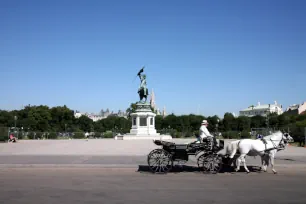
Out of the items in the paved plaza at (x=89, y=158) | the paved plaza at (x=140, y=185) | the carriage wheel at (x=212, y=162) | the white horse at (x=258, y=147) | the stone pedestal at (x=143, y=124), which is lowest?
the paved plaza at (x=140, y=185)

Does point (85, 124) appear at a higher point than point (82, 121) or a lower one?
A: lower

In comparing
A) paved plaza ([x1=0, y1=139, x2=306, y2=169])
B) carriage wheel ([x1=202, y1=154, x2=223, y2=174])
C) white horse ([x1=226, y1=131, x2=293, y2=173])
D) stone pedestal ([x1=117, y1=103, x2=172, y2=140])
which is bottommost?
paved plaza ([x1=0, y1=139, x2=306, y2=169])

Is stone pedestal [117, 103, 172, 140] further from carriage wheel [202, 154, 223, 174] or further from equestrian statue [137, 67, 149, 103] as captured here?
carriage wheel [202, 154, 223, 174]

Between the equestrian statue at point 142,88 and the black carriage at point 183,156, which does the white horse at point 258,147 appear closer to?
→ the black carriage at point 183,156

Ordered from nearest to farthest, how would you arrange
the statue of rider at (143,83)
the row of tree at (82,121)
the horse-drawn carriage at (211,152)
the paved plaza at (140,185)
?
1. the paved plaza at (140,185)
2. the horse-drawn carriage at (211,152)
3. the statue of rider at (143,83)
4. the row of tree at (82,121)

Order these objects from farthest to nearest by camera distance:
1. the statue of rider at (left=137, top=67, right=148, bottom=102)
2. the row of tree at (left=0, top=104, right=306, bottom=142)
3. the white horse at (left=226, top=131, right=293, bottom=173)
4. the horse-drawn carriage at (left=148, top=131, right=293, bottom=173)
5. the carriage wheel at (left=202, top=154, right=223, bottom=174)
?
the row of tree at (left=0, top=104, right=306, bottom=142), the statue of rider at (left=137, top=67, right=148, bottom=102), the white horse at (left=226, top=131, right=293, bottom=173), the horse-drawn carriage at (left=148, top=131, right=293, bottom=173), the carriage wheel at (left=202, top=154, right=223, bottom=174)

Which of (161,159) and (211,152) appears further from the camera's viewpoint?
(211,152)

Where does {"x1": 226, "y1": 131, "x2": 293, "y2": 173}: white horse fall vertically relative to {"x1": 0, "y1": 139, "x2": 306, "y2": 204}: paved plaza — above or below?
above

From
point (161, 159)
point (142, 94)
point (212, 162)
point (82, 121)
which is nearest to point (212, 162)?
point (212, 162)

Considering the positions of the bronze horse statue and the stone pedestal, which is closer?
the stone pedestal

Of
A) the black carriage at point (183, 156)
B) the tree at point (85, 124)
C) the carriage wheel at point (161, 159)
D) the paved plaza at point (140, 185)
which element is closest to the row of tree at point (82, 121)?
the tree at point (85, 124)

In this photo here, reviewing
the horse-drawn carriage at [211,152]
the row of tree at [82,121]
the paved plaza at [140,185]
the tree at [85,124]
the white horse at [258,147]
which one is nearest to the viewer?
the paved plaza at [140,185]

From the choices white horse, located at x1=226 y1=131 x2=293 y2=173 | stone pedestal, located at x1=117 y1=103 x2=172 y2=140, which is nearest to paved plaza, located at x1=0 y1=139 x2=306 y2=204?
white horse, located at x1=226 y1=131 x2=293 y2=173

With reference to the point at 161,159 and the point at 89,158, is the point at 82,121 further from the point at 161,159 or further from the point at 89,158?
the point at 161,159
